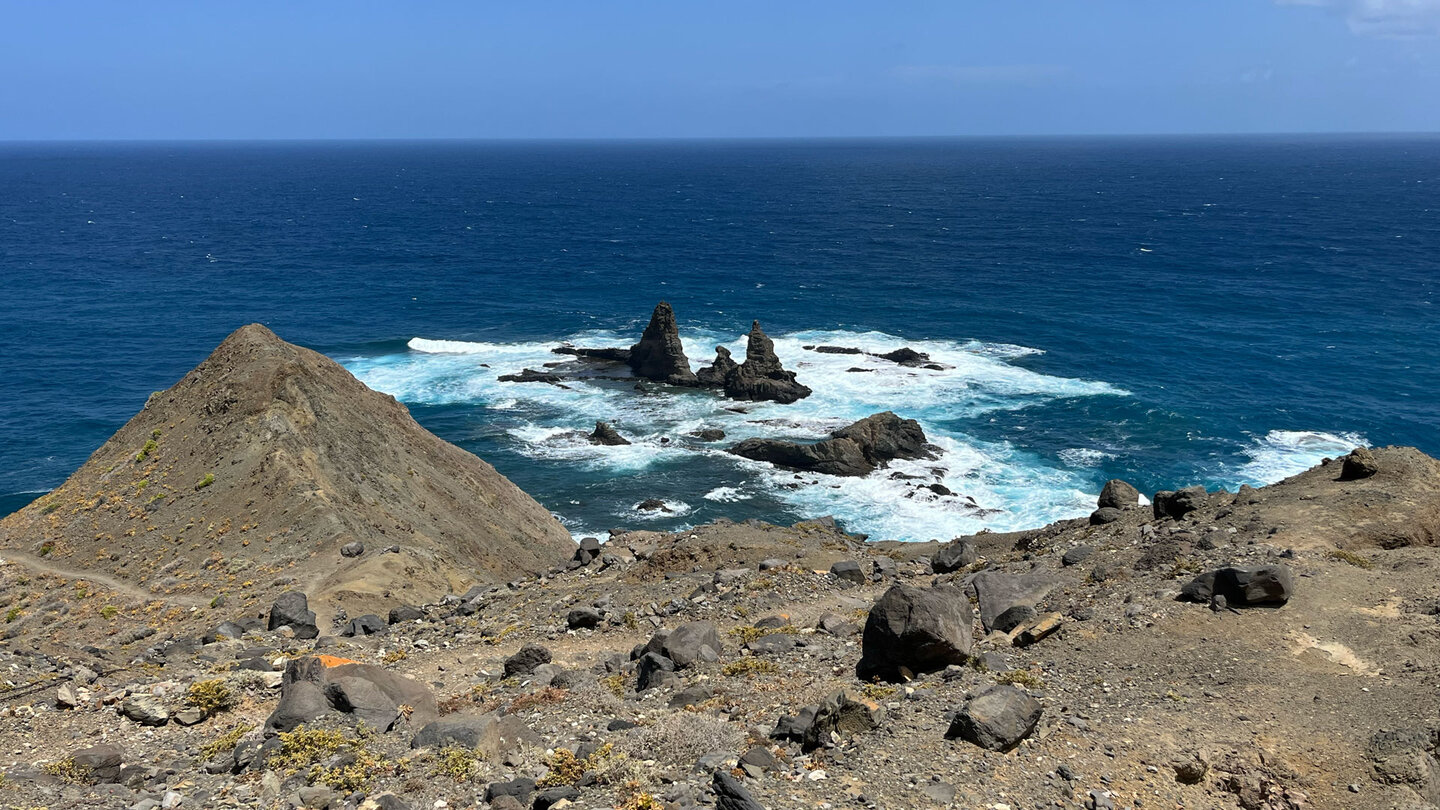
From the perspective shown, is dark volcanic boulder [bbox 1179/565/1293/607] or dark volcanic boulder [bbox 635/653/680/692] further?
dark volcanic boulder [bbox 1179/565/1293/607]

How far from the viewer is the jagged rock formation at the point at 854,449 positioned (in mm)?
65312

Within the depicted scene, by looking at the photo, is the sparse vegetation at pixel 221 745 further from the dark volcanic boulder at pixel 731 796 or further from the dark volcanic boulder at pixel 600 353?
the dark volcanic boulder at pixel 600 353

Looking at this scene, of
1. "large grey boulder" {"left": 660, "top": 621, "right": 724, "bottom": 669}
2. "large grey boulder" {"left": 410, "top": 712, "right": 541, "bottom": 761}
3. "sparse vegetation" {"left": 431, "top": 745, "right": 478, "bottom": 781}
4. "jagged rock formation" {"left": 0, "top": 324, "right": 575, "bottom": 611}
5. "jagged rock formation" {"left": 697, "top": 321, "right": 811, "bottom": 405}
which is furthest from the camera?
"jagged rock formation" {"left": 697, "top": 321, "right": 811, "bottom": 405}

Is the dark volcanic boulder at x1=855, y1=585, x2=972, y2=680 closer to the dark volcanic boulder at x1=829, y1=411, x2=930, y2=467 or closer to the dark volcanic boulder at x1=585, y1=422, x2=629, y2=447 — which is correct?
the dark volcanic boulder at x1=829, y1=411, x2=930, y2=467

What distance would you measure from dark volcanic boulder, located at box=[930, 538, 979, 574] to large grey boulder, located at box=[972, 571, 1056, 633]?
16.2ft

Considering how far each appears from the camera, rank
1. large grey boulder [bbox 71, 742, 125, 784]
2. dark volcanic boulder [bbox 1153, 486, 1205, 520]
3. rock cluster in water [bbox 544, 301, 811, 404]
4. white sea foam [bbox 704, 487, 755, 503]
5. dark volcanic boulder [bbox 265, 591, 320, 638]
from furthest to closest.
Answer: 1. rock cluster in water [bbox 544, 301, 811, 404]
2. white sea foam [bbox 704, 487, 755, 503]
3. dark volcanic boulder [bbox 1153, 486, 1205, 520]
4. dark volcanic boulder [bbox 265, 591, 320, 638]
5. large grey boulder [bbox 71, 742, 125, 784]

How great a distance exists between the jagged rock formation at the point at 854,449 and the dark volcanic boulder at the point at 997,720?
4750cm

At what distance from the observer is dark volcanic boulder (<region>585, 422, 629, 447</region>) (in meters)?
71.1

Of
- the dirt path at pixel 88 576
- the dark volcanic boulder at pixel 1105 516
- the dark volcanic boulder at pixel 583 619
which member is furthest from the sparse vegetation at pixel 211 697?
the dark volcanic boulder at pixel 1105 516

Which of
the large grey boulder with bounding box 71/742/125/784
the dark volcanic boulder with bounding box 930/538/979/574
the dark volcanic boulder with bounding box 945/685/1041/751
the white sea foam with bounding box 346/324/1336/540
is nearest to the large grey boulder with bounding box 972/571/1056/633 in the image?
the dark volcanic boulder with bounding box 930/538/979/574

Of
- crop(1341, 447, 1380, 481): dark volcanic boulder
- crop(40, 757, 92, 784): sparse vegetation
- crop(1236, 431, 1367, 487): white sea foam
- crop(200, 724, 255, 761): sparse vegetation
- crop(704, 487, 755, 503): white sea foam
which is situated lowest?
crop(704, 487, 755, 503): white sea foam

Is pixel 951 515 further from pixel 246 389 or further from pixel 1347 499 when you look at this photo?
pixel 246 389

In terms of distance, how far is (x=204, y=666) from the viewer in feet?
76.5

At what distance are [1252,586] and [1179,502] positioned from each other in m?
7.92
